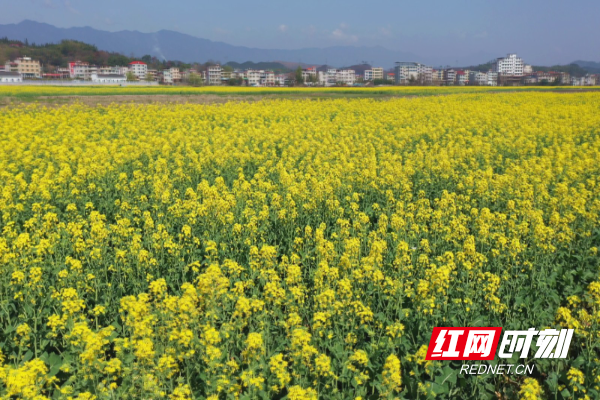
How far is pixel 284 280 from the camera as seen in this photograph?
6574mm

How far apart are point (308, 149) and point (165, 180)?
627 centimetres

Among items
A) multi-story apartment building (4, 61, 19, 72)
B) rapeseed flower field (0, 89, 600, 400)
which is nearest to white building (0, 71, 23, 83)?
multi-story apartment building (4, 61, 19, 72)

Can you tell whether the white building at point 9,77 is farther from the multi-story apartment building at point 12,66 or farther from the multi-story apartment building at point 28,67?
the multi-story apartment building at point 12,66

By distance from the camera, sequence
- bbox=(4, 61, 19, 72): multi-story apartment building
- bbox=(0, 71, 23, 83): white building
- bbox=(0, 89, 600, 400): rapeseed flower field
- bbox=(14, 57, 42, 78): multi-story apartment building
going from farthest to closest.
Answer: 1. bbox=(14, 57, 42, 78): multi-story apartment building
2. bbox=(4, 61, 19, 72): multi-story apartment building
3. bbox=(0, 71, 23, 83): white building
4. bbox=(0, 89, 600, 400): rapeseed flower field

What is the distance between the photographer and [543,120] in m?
23.5

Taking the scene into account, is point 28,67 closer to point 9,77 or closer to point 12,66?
point 12,66

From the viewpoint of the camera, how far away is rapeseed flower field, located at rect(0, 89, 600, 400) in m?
4.84

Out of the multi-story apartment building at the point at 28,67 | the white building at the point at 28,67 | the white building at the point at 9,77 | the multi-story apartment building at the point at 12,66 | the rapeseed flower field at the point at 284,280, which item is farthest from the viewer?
the multi-story apartment building at the point at 28,67

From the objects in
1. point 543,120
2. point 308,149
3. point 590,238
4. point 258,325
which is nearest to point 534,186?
point 590,238

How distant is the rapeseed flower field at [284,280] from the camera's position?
484cm

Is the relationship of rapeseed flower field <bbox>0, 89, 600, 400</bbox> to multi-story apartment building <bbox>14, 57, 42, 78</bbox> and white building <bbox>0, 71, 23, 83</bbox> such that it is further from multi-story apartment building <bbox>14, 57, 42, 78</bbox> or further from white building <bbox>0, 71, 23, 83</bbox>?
multi-story apartment building <bbox>14, 57, 42, 78</bbox>

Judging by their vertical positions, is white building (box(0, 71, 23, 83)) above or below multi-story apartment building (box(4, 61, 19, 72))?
below

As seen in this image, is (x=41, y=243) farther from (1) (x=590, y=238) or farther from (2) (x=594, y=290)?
(1) (x=590, y=238)

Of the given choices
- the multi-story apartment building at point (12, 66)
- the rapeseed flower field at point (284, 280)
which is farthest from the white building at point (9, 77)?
the rapeseed flower field at point (284, 280)
